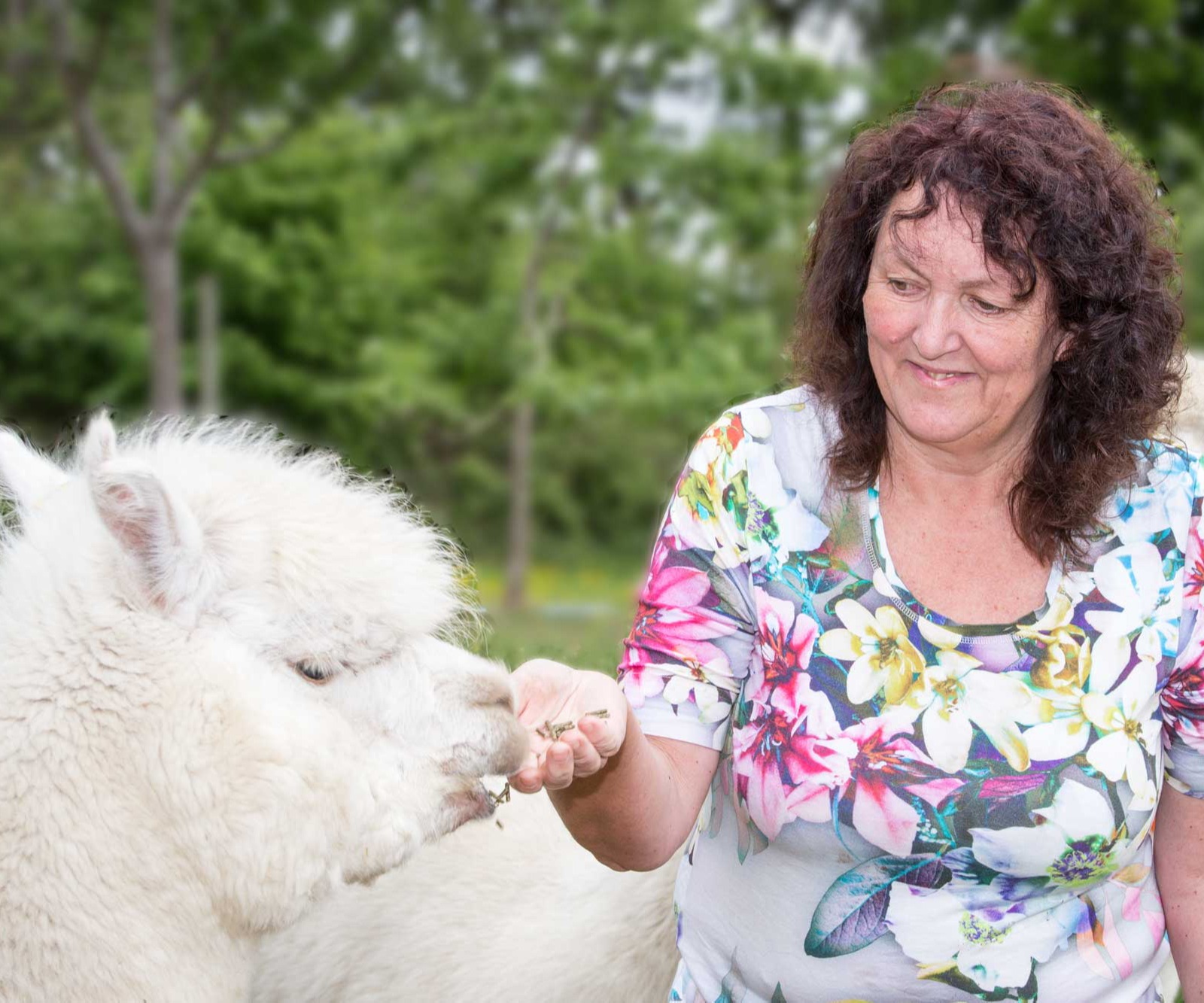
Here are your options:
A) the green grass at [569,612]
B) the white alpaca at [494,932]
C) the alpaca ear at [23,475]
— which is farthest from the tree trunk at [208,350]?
the alpaca ear at [23,475]

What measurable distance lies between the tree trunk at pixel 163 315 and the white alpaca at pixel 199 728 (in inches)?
462

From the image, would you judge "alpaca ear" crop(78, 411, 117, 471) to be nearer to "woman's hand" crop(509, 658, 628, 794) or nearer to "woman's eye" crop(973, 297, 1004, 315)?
"woman's hand" crop(509, 658, 628, 794)

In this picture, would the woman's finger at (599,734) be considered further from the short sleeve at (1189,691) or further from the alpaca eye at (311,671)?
the short sleeve at (1189,691)

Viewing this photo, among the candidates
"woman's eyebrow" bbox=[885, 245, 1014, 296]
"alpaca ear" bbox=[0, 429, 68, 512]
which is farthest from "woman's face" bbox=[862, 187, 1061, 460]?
"alpaca ear" bbox=[0, 429, 68, 512]

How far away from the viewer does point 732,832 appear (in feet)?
6.43

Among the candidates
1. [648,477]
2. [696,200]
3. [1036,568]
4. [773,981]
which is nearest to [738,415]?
[1036,568]

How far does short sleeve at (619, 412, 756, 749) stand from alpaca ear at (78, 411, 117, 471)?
2.53 ft

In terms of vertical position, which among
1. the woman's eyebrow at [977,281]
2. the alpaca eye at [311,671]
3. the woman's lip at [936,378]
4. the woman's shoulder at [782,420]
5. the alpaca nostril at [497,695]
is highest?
the woman's eyebrow at [977,281]

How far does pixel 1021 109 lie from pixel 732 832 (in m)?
1.14

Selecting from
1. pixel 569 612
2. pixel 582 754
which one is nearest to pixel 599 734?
pixel 582 754

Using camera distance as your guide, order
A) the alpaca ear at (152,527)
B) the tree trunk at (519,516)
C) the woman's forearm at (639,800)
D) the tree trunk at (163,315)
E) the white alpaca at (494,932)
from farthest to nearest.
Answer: the tree trunk at (519,516) → the tree trunk at (163,315) → the white alpaca at (494,932) → the woman's forearm at (639,800) → the alpaca ear at (152,527)

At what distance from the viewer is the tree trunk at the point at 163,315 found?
12914 mm

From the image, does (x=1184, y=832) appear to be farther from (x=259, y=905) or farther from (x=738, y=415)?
(x=259, y=905)

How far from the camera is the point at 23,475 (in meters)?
1.91
